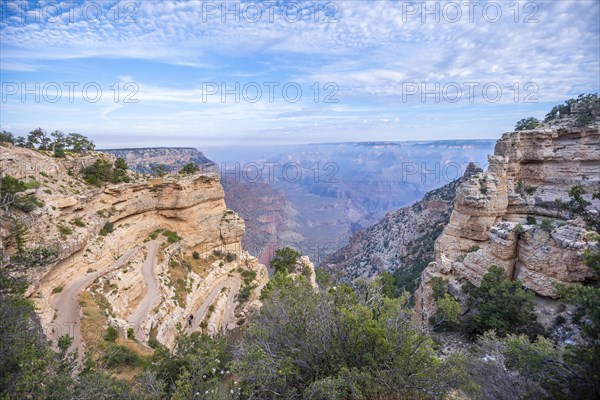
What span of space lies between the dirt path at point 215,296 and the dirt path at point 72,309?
9.58 m

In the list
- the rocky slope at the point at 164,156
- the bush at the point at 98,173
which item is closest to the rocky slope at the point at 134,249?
the bush at the point at 98,173

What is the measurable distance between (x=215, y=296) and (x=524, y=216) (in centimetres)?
3691

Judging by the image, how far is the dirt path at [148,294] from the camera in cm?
2279

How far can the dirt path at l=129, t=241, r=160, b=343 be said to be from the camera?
22.8 m

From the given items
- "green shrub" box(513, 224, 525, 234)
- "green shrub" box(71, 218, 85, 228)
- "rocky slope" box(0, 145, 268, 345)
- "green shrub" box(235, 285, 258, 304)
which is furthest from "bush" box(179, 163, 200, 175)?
"green shrub" box(513, 224, 525, 234)

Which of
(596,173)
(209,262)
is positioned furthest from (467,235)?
(209,262)

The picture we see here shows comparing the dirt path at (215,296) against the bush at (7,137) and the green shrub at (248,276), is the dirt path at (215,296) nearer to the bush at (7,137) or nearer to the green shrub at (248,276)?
the green shrub at (248,276)

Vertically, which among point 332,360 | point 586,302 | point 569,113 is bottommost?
point 332,360

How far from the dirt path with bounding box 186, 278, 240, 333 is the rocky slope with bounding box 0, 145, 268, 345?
Result: 12cm

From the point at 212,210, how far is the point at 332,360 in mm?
36096

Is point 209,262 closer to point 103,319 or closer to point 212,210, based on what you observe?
point 212,210

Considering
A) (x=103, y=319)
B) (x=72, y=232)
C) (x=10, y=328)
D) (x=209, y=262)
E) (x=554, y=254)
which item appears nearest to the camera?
(x=10, y=328)

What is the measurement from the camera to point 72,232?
23.9 metres

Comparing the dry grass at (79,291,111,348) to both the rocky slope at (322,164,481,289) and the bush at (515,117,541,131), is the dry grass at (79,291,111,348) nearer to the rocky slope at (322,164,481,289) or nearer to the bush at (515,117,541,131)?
the rocky slope at (322,164,481,289)
